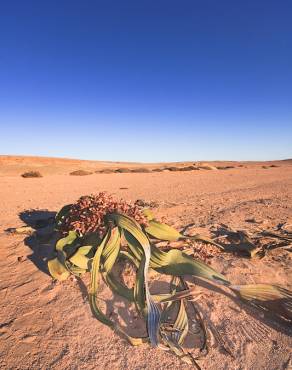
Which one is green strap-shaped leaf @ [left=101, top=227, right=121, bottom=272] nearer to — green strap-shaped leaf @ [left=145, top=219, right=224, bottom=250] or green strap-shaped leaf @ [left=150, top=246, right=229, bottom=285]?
green strap-shaped leaf @ [left=150, top=246, right=229, bottom=285]

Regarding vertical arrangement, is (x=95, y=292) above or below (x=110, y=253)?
below

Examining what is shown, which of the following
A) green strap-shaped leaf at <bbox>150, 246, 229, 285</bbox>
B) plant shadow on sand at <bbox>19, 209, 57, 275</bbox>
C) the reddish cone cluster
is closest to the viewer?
green strap-shaped leaf at <bbox>150, 246, 229, 285</bbox>

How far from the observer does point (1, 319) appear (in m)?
2.31

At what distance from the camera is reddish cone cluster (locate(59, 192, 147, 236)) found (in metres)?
3.17

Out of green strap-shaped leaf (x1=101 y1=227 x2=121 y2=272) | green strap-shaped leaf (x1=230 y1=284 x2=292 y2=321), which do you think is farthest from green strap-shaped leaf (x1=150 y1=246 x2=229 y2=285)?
green strap-shaped leaf (x1=101 y1=227 x2=121 y2=272)

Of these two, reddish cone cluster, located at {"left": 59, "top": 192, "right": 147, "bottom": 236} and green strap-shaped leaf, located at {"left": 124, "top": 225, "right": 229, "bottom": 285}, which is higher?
reddish cone cluster, located at {"left": 59, "top": 192, "right": 147, "bottom": 236}

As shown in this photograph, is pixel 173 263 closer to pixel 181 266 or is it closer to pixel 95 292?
pixel 181 266

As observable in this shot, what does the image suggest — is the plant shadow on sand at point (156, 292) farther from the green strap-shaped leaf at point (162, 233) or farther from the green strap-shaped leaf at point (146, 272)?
the green strap-shaped leaf at point (162, 233)

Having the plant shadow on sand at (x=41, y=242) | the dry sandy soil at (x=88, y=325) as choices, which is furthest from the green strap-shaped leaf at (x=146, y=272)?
the plant shadow on sand at (x=41, y=242)

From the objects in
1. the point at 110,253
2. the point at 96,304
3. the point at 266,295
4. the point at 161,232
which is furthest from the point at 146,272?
the point at 161,232

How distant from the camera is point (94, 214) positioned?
10.5ft

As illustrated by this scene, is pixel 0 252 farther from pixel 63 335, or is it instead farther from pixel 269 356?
pixel 269 356

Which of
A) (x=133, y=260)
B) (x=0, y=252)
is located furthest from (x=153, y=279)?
(x=0, y=252)

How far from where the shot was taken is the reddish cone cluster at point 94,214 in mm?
3174
